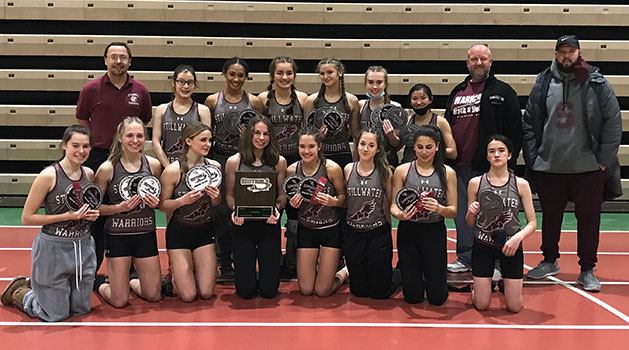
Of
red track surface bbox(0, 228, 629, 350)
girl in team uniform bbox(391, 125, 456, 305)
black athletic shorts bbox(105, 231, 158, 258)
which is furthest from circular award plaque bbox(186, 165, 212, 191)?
girl in team uniform bbox(391, 125, 456, 305)

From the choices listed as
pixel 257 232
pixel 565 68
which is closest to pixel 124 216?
pixel 257 232

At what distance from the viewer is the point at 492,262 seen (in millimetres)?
4117

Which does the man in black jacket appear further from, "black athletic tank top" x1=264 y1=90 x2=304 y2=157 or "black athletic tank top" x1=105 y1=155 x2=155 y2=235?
"black athletic tank top" x1=105 y1=155 x2=155 y2=235

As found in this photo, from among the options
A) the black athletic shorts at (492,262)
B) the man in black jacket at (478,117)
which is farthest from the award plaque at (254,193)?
the man in black jacket at (478,117)

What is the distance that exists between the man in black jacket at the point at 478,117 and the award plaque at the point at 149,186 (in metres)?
2.49

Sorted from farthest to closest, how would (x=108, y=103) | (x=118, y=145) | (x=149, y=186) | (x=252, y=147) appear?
(x=108, y=103), (x=252, y=147), (x=118, y=145), (x=149, y=186)

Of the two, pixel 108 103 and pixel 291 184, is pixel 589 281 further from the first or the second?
→ pixel 108 103

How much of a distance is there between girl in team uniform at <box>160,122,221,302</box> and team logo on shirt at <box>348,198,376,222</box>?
105cm

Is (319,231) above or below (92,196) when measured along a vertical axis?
below

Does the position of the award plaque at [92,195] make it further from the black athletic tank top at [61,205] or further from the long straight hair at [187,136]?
the long straight hair at [187,136]

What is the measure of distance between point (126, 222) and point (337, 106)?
6.35 feet

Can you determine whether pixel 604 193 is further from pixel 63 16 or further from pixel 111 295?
pixel 63 16

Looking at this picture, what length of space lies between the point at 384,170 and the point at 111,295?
215 cm

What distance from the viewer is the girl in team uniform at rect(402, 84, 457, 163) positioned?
4.70 meters
